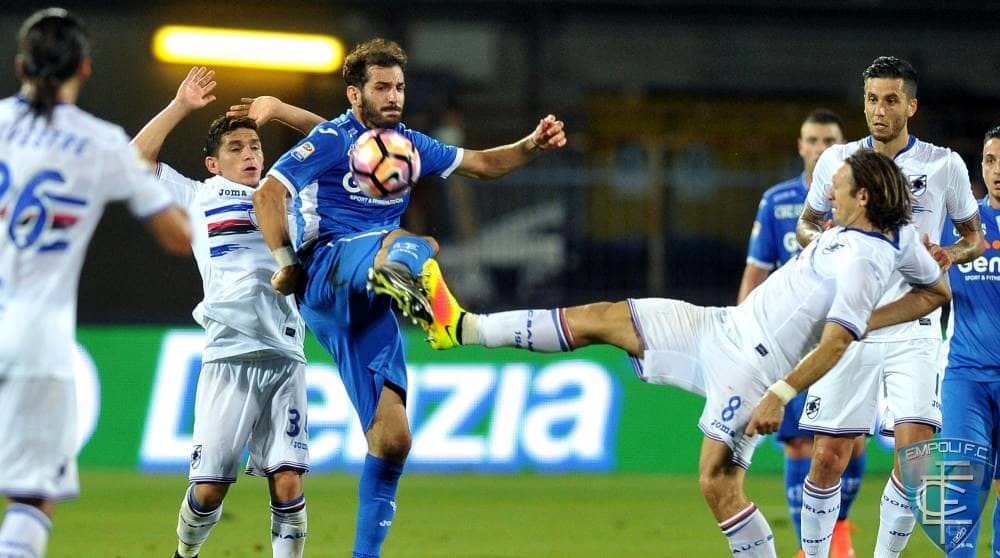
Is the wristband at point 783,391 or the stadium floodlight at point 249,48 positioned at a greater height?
the stadium floodlight at point 249,48

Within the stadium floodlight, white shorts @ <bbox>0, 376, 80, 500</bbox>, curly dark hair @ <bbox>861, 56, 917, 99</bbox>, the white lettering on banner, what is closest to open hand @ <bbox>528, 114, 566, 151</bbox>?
curly dark hair @ <bbox>861, 56, 917, 99</bbox>

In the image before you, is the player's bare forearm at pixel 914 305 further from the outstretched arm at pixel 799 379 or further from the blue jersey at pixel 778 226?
the blue jersey at pixel 778 226

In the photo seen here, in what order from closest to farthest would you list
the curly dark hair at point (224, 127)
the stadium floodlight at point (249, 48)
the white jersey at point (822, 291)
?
the white jersey at point (822, 291) < the curly dark hair at point (224, 127) < the stadium floodlight at point (249, 48)

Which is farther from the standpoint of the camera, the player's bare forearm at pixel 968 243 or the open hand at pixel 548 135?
the open hand at pixel 548 135

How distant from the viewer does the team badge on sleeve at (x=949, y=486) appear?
23.0 ft

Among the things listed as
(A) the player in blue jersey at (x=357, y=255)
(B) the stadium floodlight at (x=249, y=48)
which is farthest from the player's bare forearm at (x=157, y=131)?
(B) the stadium floodlight at (x=249, y=48)

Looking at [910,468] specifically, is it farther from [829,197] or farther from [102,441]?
[102,441]

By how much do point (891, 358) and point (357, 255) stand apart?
9.64 feet

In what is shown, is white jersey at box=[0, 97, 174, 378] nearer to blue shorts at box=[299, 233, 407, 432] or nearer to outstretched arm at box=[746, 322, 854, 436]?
blue shorts at box=[299, 233, 407, 432]

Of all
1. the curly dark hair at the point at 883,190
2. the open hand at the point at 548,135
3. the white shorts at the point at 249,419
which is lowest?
the white shorts at the point at 249,419

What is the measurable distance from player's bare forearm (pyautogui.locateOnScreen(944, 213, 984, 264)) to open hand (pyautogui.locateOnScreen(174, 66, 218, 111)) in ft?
11.8

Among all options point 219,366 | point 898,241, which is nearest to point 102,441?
point 219,366

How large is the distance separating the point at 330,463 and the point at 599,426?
95.9 inches

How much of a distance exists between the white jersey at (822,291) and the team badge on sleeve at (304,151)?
6.76 feet
